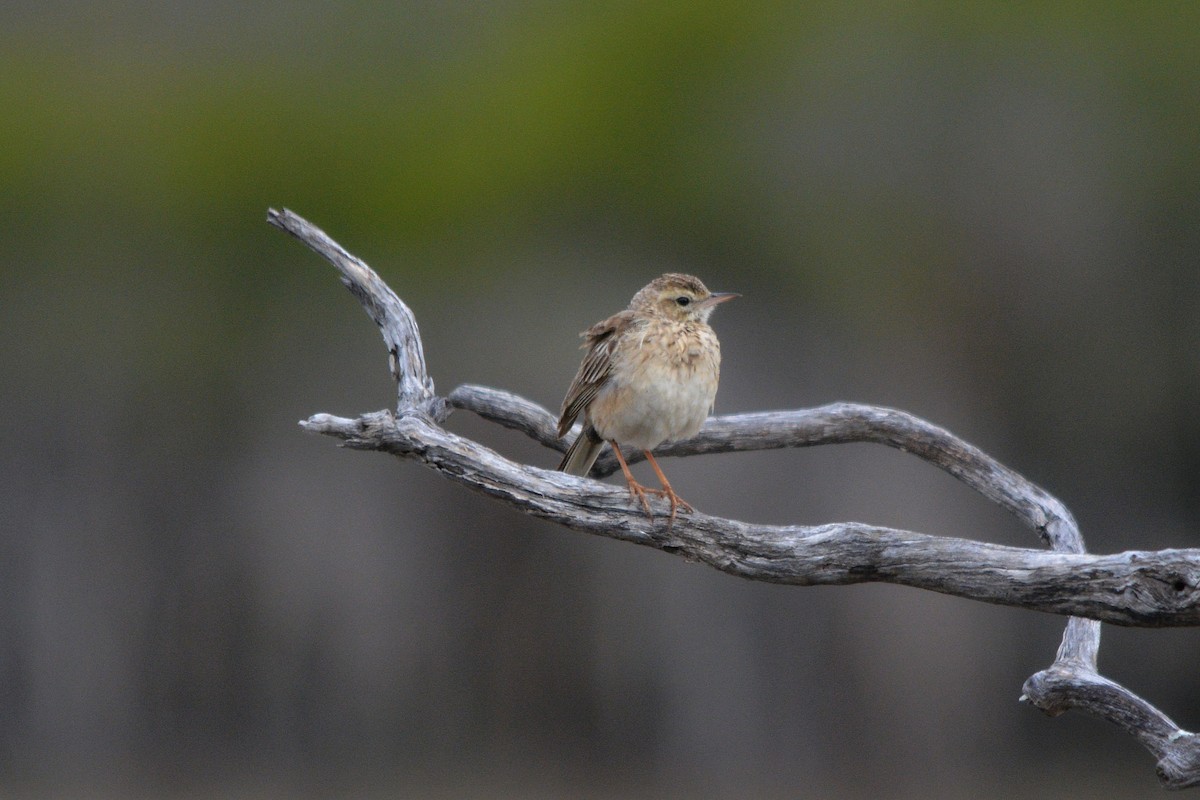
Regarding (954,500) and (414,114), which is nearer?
(954,500)

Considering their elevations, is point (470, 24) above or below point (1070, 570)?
above

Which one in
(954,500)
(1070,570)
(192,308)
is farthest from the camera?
(192,308)

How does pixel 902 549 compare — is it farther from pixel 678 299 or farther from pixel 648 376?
pixel 678 299

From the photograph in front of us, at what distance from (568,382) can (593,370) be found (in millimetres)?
3684

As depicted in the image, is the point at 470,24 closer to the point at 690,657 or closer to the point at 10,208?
the point at 10,208

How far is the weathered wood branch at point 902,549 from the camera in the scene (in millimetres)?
3381

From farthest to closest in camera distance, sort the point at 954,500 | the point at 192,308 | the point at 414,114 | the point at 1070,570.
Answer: the point at 414,114 → the point at 192,308 → the point at 954,500 → the point at 1070,570

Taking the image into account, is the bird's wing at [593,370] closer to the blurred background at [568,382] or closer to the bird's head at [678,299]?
the bird's head at [678,299]

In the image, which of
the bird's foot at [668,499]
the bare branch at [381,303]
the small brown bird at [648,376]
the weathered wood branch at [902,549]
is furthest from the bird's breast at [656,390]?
the bare branch at [381,303]

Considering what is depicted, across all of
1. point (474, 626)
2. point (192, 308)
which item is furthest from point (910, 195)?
point (192, 308)

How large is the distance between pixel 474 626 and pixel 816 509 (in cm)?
239

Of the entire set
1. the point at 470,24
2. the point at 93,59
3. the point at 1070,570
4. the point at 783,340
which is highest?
the point at 470,24

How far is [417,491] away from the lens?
8.81 metres

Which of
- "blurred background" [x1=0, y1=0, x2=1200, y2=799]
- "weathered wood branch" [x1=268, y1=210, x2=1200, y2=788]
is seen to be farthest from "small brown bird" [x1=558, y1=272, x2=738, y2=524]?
"blurred background" [x1=0, y1=0, x2=1200, y2=799]
